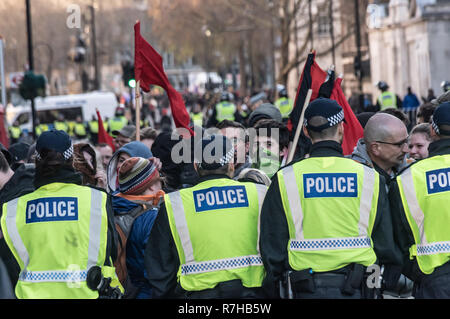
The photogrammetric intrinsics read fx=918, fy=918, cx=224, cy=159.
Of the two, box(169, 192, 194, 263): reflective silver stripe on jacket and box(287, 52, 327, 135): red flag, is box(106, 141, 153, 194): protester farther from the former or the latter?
box(169, 192, 194, 263): reflective silver stripe on jacket

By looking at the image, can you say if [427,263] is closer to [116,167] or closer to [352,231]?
[352,231]

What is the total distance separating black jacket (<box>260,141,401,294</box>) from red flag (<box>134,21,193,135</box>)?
4.62 metres

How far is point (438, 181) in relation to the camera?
5.32 meters

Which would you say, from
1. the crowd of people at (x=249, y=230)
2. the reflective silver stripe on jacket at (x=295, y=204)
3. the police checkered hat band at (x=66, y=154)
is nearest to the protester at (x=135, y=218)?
the crowd of people at (x=249, y=230)

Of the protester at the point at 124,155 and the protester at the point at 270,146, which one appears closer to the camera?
the protester at the point at 124,155

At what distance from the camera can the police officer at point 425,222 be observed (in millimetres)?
5254

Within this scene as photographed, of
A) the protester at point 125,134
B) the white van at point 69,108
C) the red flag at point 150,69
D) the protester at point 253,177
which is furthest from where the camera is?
the white van at point 69,108

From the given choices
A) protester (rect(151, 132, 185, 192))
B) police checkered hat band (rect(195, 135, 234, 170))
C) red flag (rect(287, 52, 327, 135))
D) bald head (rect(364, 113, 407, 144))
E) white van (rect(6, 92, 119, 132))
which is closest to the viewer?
police checkered hat band (rect(195, 135, 234, 170))

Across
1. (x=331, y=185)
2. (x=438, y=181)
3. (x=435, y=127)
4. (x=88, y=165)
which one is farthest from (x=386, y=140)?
(x=88, y=165)

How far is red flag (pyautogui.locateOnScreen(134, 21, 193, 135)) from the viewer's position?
9.91 meters

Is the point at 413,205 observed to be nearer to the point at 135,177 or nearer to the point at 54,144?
the point at 135,177

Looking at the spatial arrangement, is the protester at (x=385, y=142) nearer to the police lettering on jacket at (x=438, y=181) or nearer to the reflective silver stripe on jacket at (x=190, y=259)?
the police lettering on jacket at (x=438, y=181)

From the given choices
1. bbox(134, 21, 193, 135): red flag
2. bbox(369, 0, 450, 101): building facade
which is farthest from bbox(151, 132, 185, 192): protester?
bbox(369, 0, 450, 101): building facade
